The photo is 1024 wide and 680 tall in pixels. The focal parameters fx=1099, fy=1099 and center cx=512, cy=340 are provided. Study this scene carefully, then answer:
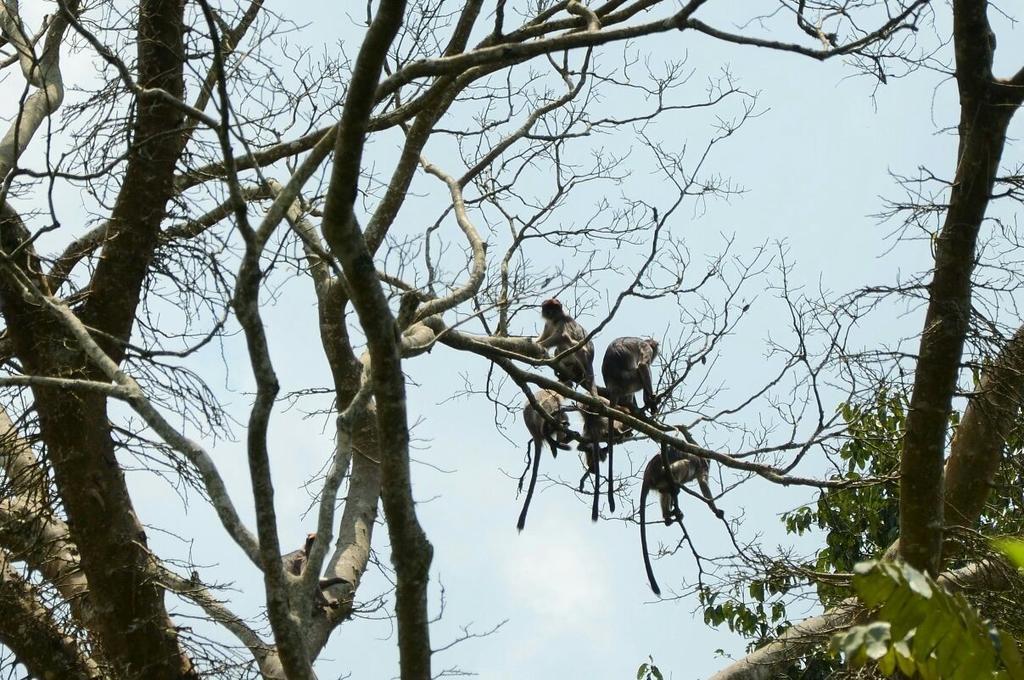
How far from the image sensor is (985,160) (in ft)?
18.8

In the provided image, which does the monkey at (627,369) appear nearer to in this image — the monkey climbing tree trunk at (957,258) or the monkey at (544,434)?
the monkey at (544,434)

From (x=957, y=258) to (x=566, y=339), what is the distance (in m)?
3.94

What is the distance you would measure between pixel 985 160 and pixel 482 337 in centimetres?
323

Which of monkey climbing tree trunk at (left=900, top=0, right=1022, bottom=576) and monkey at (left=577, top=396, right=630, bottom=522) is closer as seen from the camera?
monkey climbing tree trunk at (left=900, top=0, right=1022, bottom=576)

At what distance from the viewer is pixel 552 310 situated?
9.59 meters

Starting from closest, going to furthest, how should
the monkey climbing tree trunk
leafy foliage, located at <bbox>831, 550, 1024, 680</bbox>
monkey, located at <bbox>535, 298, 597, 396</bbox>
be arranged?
leafy foliage, located at <bbox>831, 550, 1024, 680</bbox> → the monkey climbing tree trunk → monkey, located at <bbox>535, 298, 597, 396</bbox>

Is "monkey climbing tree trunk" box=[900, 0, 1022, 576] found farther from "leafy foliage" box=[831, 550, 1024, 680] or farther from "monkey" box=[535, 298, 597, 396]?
"leafy foliage" box=[831, 550, 1024, 680]

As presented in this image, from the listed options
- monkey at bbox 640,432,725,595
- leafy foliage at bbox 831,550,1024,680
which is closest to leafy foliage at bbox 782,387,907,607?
monkey at bbox 640,432,725,595

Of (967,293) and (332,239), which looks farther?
(967,293)

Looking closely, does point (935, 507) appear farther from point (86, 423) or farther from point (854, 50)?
point (86, 423)

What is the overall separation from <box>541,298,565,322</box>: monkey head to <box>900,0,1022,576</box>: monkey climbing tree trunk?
153 inches

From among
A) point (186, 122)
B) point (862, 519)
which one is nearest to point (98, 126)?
point (186, 122)

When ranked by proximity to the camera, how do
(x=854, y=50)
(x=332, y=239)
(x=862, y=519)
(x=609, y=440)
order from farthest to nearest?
(x=862, y=519), (x=609, y=440), (x=854, y=50), (x=332, y=239)

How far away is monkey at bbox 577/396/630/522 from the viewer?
792 cm
